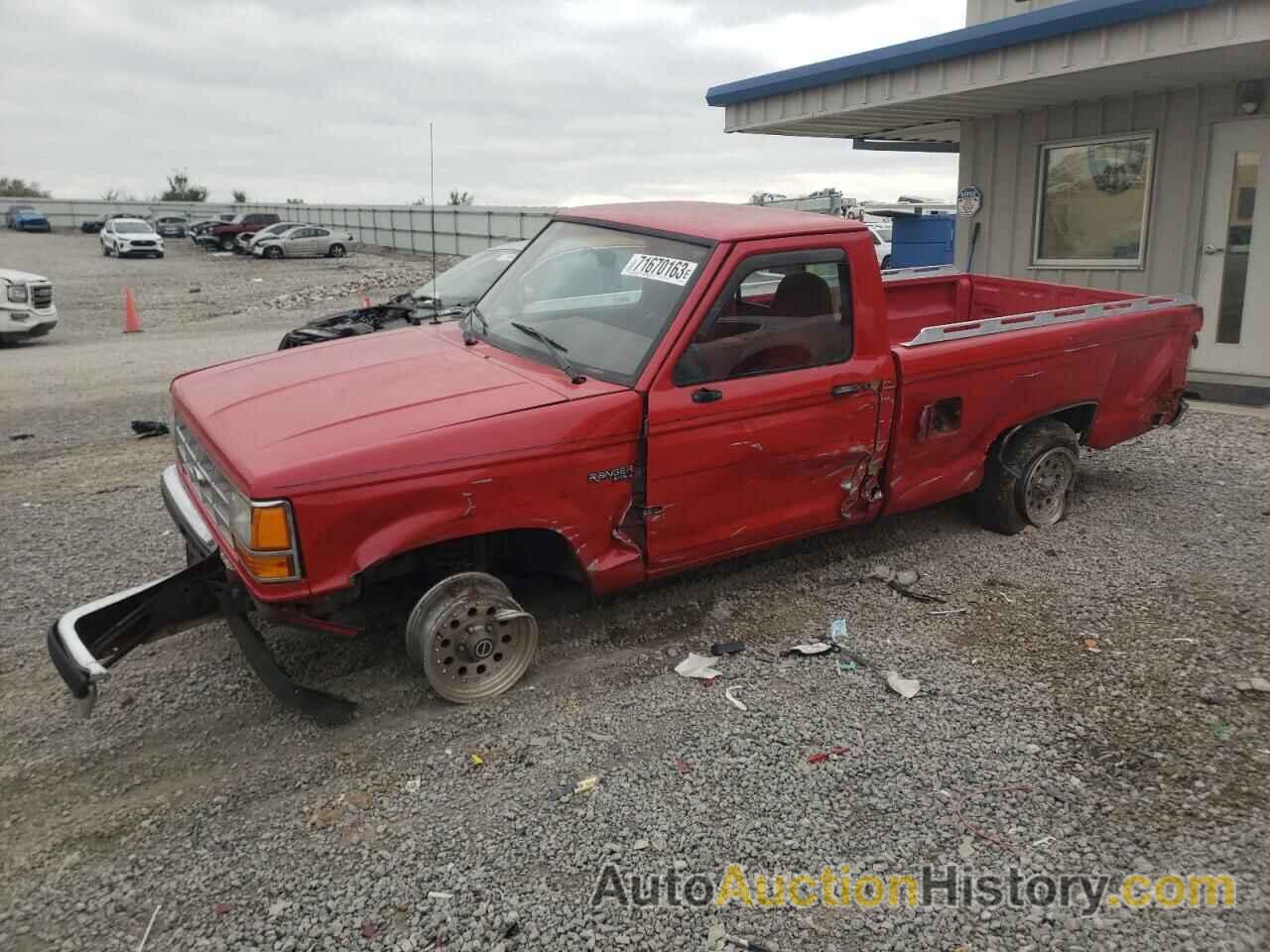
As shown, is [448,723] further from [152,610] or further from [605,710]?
[152,610]

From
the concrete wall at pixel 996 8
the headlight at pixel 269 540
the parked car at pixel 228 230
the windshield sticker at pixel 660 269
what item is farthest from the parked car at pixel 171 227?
the headlight at pixel 269 540

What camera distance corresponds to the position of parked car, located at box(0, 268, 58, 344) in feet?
49.1

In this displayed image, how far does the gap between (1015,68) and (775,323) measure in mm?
5929

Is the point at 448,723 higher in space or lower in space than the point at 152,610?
lower

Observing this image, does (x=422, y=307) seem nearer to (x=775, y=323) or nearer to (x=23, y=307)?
(x=775, y=323)

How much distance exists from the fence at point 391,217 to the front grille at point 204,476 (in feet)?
61.3

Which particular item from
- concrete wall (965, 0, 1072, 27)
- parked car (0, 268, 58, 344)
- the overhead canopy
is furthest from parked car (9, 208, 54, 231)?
concrete wall (965, 0, 1072, 27)

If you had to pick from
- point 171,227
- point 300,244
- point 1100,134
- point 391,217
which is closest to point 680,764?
point 1100,134

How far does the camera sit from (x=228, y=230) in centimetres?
4266

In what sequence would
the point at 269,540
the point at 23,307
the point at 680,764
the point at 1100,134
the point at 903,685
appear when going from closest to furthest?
the point at 269,540 → the point at 680,764 → the point at 903,685 → the point at 1100,134 → the point at 23,307

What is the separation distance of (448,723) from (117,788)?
116 centimetres

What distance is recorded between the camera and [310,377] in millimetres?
4176

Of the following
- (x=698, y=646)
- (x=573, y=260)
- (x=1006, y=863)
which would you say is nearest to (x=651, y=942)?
(x=1006, y=863)

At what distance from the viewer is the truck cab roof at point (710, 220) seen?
4.36 m
